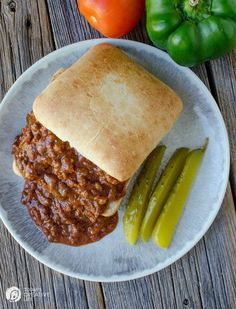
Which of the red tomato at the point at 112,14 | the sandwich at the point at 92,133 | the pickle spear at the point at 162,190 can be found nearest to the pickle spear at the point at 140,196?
the pickle spear at the point at 162,190

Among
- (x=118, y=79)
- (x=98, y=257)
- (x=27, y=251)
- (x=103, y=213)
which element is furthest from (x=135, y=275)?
(x=118, y=79)

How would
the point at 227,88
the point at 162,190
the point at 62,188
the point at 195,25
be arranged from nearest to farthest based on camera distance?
the point at 195,25 < the point at 62,188 < the point at 162,190 < the point at 227,88

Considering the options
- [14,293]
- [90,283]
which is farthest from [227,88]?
[14,293]

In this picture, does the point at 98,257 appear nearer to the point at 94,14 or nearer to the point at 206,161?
the point at 206,161

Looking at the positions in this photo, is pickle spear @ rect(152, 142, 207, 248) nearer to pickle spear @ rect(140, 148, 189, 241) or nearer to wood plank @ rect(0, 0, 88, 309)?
pickle spear @ rect(140, 148, 189, 241)

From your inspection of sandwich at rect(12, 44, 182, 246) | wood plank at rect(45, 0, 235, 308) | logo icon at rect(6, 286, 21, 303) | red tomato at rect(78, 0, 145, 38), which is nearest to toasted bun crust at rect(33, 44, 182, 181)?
sandwich at rect(12, 44, 182, 246)

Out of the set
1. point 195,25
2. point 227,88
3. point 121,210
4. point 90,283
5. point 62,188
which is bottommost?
point 90,283

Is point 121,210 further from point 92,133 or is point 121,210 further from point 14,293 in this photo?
point 14,293

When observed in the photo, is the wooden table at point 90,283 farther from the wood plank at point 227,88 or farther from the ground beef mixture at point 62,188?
the ground beef mixture at point 62,188
